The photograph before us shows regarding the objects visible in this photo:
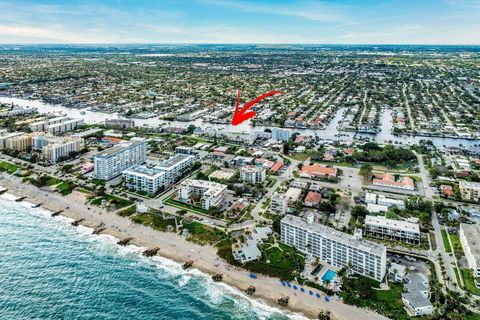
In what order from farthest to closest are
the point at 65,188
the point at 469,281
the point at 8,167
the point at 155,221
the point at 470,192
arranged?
the point at 8,167 → the point at 65,188 → the point at 470,192 → the point at 155,221 → the point at 469,281

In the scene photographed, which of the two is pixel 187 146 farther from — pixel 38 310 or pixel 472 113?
pixel 472 113

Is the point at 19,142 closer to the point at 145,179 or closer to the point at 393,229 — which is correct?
the point at 145,179

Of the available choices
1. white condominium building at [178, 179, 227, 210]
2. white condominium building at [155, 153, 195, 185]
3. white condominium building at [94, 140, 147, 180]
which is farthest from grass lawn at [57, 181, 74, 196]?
white condominium building at [178, 179, 227, 210]

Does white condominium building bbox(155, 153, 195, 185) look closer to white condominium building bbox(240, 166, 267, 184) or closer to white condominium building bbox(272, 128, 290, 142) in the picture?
white condominium building bbox(240, 166, 267, 184)

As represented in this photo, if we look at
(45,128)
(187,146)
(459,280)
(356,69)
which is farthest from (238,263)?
(356,69)

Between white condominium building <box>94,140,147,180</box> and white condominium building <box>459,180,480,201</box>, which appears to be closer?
white condominium building <box>459,180,480,201</box>

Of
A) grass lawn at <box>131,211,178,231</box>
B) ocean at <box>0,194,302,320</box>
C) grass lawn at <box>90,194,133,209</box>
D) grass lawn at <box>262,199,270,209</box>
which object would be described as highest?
grass lawn at <box>262,199,270,209</box>

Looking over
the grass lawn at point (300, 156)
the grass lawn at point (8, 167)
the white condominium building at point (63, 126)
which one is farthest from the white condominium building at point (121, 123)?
the grass lawn at point (300, 156)

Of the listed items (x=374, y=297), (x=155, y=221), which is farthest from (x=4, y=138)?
(x=374, y=297)
